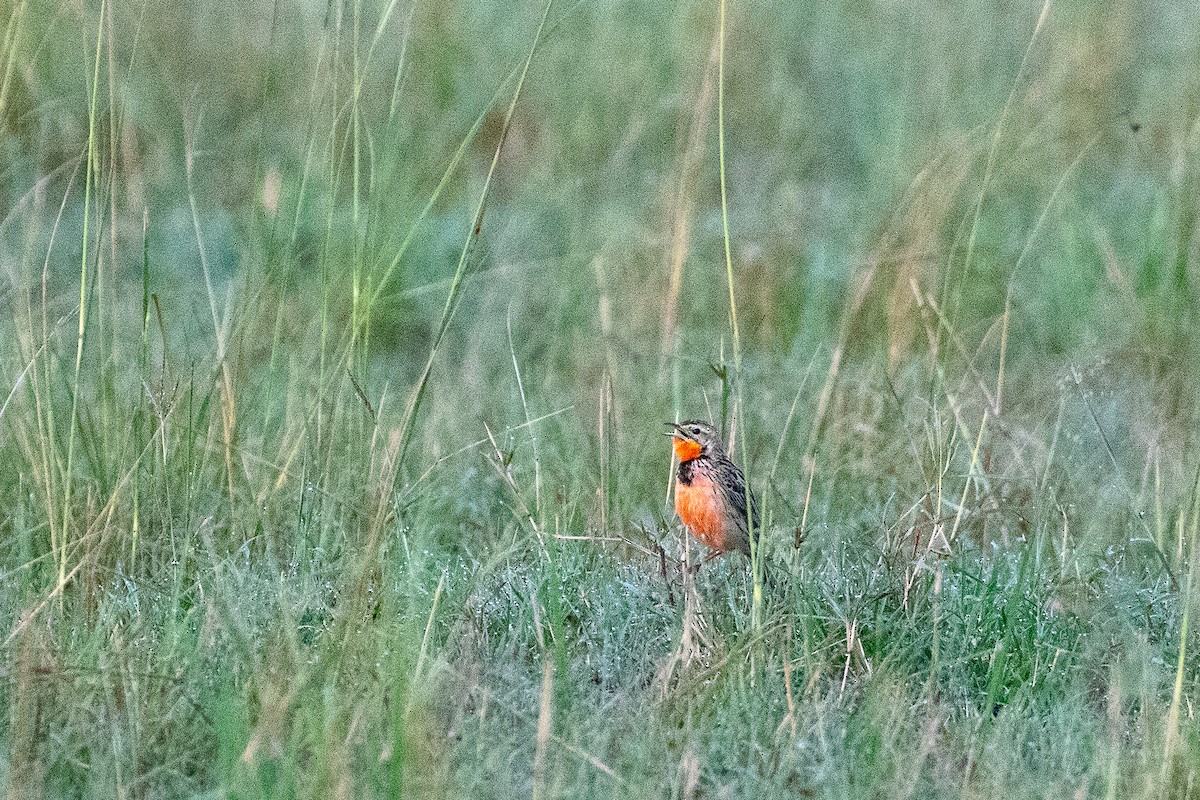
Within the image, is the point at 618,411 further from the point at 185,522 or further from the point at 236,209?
the point at 236,209

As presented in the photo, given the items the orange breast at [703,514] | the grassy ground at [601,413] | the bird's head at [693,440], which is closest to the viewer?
the grassy ground at [601,413]

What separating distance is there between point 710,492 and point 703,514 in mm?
95

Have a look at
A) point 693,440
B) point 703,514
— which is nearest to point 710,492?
point 703,514

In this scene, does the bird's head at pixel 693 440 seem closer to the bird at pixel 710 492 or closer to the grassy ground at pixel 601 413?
the bird at pixel 710 492

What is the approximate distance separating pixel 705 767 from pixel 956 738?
47 cm

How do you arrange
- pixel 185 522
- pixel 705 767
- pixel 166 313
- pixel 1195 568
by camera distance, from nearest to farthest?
1. pixel 705 767
2. pixel 1195 568
3. pixel 185 522
4. pixel 166 313

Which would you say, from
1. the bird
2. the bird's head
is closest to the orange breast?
the bird

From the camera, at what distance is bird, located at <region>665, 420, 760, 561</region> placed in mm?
3760

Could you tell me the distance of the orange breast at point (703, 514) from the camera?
12.3 ft

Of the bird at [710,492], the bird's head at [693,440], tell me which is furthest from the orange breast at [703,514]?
the bird's head at [693,440]

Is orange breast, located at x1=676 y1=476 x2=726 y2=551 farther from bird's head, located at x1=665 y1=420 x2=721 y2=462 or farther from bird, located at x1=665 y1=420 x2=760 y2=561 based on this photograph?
bird's head, located at x1=665 y1=420 x2=721 y2=462

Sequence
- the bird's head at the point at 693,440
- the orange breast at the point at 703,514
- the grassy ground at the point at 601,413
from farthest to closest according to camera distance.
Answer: the bird's head at the point at 693,440, the orange breast at the point at 703,514, the grassy ground at the point at 601,413

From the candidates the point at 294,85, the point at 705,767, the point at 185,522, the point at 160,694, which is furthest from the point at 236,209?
the point at 705,767

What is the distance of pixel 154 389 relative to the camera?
3891 mm
